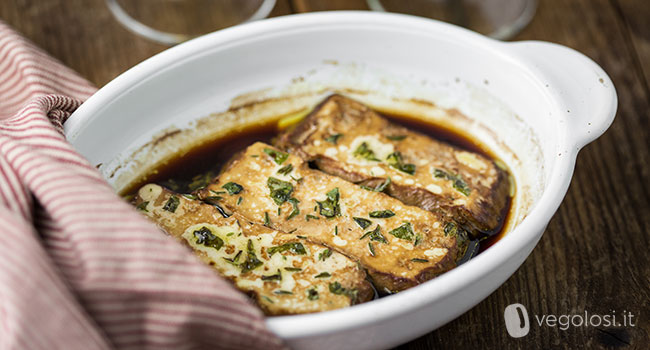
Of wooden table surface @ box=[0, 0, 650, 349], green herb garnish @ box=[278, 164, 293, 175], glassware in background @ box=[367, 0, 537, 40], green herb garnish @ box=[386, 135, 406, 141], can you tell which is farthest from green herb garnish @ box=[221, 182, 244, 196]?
glassware in background @ box=[367, 0, 537, 40]

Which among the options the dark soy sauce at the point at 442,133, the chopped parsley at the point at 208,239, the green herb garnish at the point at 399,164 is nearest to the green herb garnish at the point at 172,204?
the chopped parsley at the point at 208,239

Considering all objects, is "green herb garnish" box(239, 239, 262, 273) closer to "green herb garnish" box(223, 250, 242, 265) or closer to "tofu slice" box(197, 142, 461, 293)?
"green herb garnish" box(223, 250, 242, 265)

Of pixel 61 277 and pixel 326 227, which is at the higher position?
pixel 61 277

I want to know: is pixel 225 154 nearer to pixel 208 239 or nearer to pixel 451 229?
pixel 208 239

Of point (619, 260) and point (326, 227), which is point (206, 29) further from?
point (619, 260)

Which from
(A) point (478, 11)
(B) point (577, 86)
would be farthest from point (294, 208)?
(A) point (478, 11)

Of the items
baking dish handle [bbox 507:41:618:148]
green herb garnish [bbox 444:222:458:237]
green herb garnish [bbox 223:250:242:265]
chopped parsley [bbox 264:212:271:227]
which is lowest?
green herb garnish [bbox 444:222:458:237]

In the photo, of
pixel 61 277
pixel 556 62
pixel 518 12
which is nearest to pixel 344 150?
pixel 556 62
